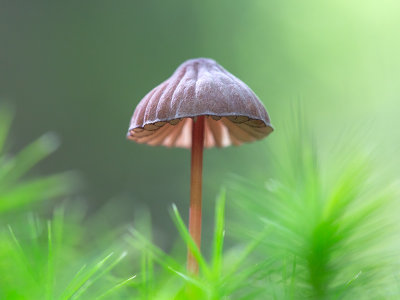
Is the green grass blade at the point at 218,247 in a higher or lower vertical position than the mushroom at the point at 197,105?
lower

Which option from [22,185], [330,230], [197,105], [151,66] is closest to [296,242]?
[330,230]

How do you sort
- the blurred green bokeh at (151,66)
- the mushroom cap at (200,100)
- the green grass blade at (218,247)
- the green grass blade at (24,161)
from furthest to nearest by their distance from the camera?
the blurred green bokeh at (151,66) → the green grass blade at (24,161) → the mushroom cap at (200,100) → the green grass blade at (218,247)

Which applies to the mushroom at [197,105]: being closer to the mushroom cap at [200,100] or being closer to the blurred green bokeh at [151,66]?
the mushroom cap at [200,100]

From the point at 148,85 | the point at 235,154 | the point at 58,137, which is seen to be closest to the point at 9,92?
the point at 58,137

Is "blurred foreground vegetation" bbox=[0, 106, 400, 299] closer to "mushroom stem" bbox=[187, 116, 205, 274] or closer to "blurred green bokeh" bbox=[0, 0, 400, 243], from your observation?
"mushroom stem" bbox=[187, 116, 205, 274]

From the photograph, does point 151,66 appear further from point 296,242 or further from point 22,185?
point 296,242

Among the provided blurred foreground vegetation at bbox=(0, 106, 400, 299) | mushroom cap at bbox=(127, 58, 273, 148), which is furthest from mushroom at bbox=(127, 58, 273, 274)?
blurred foreground vegetation at bbox=(0, 106, 400, 299)

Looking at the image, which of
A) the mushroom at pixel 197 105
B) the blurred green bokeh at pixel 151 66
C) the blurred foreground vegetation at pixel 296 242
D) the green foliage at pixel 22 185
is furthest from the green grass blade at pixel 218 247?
the blurred green bokeh at pixel 151 66

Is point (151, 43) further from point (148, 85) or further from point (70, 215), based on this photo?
point (70, 215)
